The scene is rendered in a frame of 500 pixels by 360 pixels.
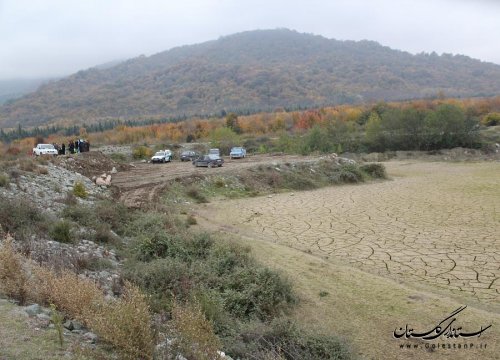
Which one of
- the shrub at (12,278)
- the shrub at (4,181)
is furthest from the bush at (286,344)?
the shrub at (4,181)

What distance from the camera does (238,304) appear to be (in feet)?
33.0

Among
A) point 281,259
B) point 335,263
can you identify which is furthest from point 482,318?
point 281,259

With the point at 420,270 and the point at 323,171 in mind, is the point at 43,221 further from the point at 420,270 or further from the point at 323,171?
the point at 323,171

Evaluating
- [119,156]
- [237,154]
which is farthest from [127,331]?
[237,154]

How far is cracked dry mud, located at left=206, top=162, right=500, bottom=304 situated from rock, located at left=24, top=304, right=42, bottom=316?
9.45 metres

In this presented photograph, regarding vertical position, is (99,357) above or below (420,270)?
above

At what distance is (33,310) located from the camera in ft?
22.3

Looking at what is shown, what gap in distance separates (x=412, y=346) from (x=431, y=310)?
77.1 inches

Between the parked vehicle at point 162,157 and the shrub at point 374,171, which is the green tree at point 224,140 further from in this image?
the shrub at point 374,171

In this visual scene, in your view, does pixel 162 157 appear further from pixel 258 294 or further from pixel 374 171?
pixel 258 294

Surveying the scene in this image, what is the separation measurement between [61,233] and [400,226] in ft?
43.9

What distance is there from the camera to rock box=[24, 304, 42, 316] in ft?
22.1

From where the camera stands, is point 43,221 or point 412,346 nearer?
point 412,346

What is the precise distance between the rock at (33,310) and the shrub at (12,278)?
414 millimetres
